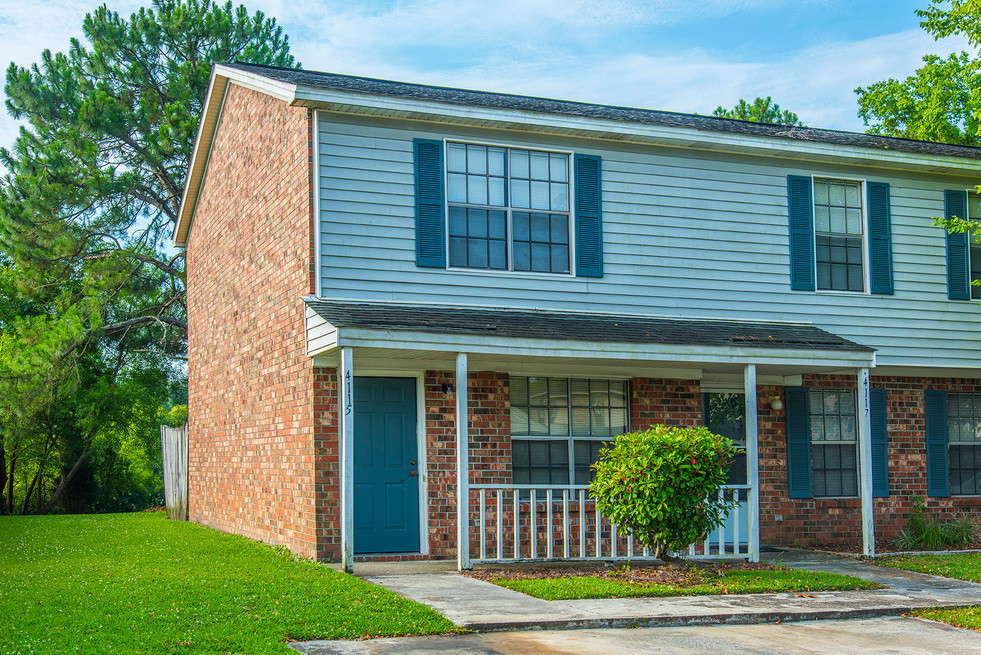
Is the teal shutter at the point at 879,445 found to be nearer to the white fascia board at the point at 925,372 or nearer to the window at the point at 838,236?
the white fascia board at the point at 925,372

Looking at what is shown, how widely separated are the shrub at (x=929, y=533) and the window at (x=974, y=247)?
11.3ft

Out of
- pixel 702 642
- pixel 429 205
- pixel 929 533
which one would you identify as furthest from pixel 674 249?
pixel 702 642

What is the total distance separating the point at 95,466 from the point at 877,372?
20052 millimetres

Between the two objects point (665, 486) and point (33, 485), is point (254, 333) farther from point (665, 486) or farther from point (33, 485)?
point (33, 485)

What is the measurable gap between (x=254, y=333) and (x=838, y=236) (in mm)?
8542

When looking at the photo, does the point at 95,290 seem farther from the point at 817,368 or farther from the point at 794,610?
the point at 794,610

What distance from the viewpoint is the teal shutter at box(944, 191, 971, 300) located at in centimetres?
1466

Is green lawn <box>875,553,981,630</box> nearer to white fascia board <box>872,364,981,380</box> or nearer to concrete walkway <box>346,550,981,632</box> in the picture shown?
concrete walkway <box>346,550,981,632</box>

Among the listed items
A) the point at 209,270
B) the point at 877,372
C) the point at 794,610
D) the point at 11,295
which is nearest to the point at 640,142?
the point at 877,372

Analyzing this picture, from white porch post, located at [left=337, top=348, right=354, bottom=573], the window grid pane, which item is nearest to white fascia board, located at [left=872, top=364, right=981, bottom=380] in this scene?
the window grid pane

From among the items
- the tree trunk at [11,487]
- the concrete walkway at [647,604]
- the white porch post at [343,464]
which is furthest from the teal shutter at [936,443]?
the tree trunk at [11,487]

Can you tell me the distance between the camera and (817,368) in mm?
12766

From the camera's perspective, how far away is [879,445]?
14.4 m

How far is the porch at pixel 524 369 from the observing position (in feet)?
34.2
